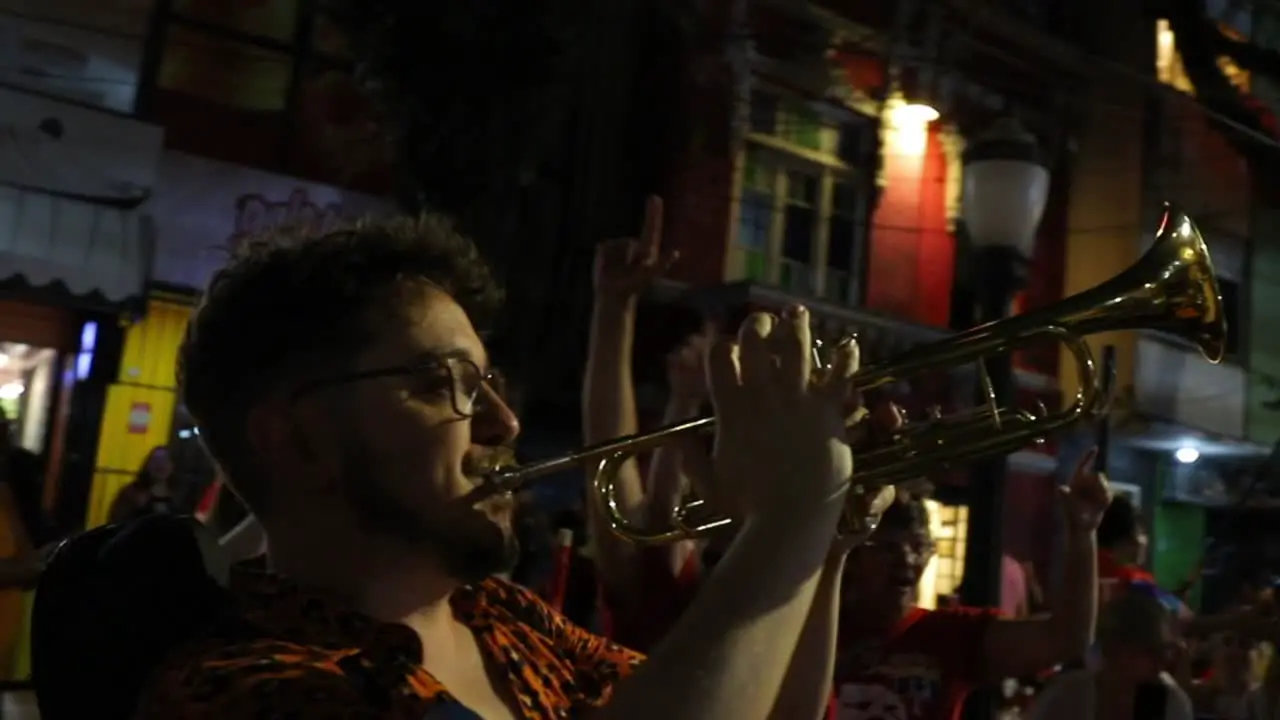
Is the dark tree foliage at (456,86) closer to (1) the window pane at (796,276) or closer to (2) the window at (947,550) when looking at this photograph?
(1) the window pane at (796,276)

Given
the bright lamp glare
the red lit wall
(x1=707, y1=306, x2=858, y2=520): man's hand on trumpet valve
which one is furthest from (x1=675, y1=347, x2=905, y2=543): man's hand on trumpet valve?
the bright lamp glare

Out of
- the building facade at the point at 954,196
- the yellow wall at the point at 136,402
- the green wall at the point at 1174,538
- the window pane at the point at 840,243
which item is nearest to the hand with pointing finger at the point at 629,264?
the yellow wall at the point at 136,402

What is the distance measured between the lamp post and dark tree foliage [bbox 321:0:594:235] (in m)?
3.85

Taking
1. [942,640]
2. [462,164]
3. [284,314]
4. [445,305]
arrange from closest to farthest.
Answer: [284,314] → [445,305] → [942,640] → [462,164]

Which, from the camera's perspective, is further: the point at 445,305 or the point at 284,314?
the point at 445,305

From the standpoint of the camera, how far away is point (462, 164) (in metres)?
8.15

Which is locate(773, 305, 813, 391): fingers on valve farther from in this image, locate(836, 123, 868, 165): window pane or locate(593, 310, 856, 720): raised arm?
locate(836, 123, 868, 165): window pane

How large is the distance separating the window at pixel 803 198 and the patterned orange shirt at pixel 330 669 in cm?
820

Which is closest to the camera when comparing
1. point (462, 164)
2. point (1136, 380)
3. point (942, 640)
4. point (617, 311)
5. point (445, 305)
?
point (445, 305)

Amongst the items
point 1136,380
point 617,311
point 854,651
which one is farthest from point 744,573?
point 1136,380

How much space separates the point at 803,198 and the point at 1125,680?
7748 mm

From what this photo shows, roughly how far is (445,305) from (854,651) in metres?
1.57

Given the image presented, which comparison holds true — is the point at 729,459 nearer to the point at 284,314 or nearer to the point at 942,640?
the point at 284,314

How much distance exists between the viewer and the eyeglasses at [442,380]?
1.40 metres
